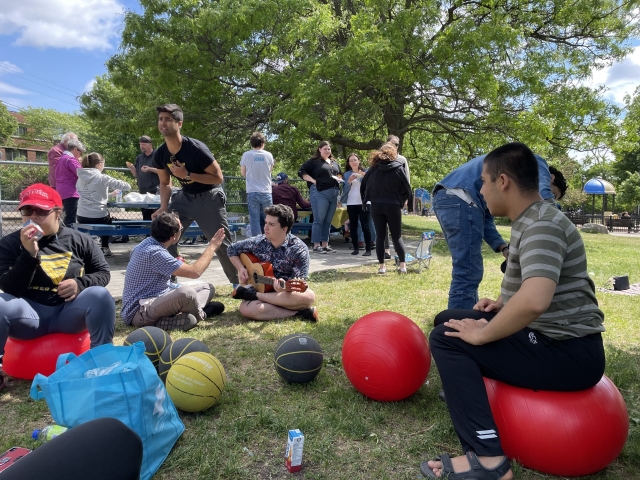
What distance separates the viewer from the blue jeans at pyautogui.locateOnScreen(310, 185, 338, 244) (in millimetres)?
9836

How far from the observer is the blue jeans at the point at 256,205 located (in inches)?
375

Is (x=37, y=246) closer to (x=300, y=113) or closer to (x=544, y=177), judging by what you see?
(x=544, y=177)

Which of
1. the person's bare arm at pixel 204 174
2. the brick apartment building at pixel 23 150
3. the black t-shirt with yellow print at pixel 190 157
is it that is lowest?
the person's bare arm at pixel 204 174

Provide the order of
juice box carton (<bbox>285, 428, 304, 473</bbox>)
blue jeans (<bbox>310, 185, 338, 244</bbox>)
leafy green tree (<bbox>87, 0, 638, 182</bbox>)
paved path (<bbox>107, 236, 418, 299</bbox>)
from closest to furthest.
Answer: juice box carton (<bbox>285, 428, 304, 473</bbox>)
paved path (<bbox>107, 236, 418, 299</bbox>)
blue jeans (<bbox>310, 185, 338, 244</bbox>)
leafy green tree (<bbox>87, 0, 638, 182</bbox>)

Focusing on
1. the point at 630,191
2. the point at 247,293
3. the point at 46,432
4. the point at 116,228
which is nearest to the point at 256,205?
the point at 116,228

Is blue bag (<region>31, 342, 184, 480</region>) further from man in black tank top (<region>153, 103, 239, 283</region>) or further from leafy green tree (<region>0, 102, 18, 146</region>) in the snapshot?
leafy green tree (<region>0, 102, 18, 146</region>)

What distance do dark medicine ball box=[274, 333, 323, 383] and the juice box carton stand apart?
1007 millimetres

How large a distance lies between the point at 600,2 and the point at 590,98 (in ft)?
9.63

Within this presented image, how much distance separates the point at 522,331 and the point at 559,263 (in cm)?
46

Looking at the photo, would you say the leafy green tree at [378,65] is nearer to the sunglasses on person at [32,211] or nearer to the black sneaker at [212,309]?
the black sneaker at [212,309]

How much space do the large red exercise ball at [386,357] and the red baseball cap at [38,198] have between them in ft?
8.34

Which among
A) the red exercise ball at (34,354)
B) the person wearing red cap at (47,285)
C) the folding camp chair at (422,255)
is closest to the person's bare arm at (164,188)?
the person wearing red cap at (47,285)

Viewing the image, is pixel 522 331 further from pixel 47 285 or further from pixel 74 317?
pixel 47 285

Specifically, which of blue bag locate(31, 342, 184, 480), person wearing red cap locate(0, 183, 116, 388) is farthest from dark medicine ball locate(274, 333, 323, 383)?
person wearing red cap locate(0, 183, 116, 388)
